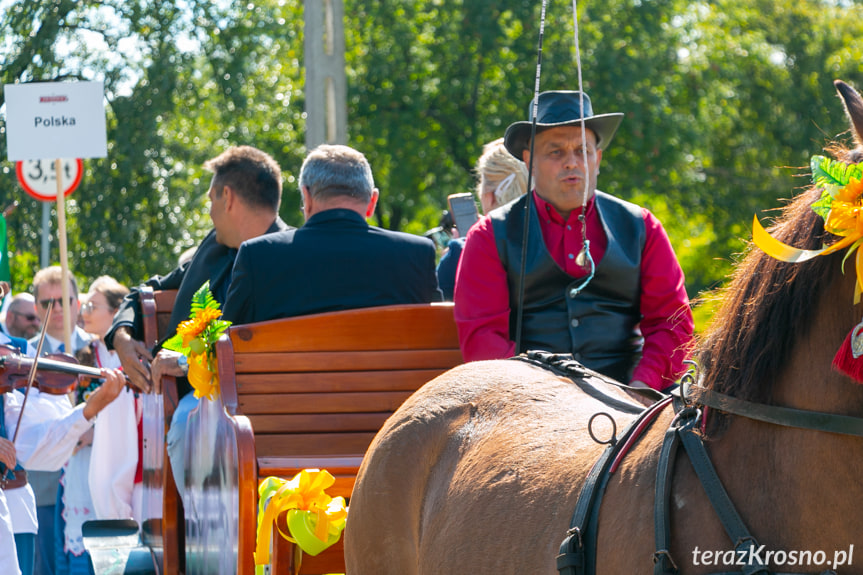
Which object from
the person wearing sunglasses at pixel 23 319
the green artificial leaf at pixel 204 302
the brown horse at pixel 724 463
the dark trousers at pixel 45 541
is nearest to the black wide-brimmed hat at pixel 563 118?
the green artificial leaf at pixel 204 302

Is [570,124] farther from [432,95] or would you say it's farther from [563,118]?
[432,95]

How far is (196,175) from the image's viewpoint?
520 inches

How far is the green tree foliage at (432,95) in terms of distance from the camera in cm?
1096

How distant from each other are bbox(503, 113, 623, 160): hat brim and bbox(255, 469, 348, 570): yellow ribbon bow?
1.47 meters

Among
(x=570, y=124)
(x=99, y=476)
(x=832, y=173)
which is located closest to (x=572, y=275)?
(x=570, y=124)

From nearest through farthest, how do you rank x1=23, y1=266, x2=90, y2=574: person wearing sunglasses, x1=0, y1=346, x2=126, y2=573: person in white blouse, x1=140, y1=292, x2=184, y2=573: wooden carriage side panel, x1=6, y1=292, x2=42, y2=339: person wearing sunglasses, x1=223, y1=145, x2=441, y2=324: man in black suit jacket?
x1=223, y1=145, x2=441, y2=324: man in black suit jacket
x1=140, y1=292, x2=184, y2=573: wooden carriage side panel
x1=0, y1=346, x2=126, y2=573: person in white blouse
x1=23, y1=266, x2=90, y2=574: person wearing sunglasses
x1=6, y1=292, x2=42, y2=339: person wearing sunglasses

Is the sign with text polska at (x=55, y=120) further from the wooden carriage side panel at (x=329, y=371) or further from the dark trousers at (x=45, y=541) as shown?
the wooden carriage side panel at (x=329, y=371)

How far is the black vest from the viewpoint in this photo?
3.82m

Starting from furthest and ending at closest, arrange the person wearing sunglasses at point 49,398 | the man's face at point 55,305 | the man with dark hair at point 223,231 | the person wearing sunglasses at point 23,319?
the person wearing sunglasses at point 23,319, the man's face at point 55,305, the person wearing sunglasses at point 49,398, the man with dark hair at point 223,231

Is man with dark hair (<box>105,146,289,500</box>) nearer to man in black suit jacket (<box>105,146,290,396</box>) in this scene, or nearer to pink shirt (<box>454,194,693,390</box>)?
man in black suit jacket (<box>105,146,290,396</box>)

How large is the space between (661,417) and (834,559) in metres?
0.52

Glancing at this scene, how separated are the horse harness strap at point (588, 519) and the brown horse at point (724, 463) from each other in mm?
19

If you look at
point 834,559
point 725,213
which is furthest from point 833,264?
point 725,213

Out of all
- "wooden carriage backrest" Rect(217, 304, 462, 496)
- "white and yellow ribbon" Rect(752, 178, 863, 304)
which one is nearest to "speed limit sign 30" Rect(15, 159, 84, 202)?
"wooden carriage backrest" Rect(217, 304, 462, 496)
